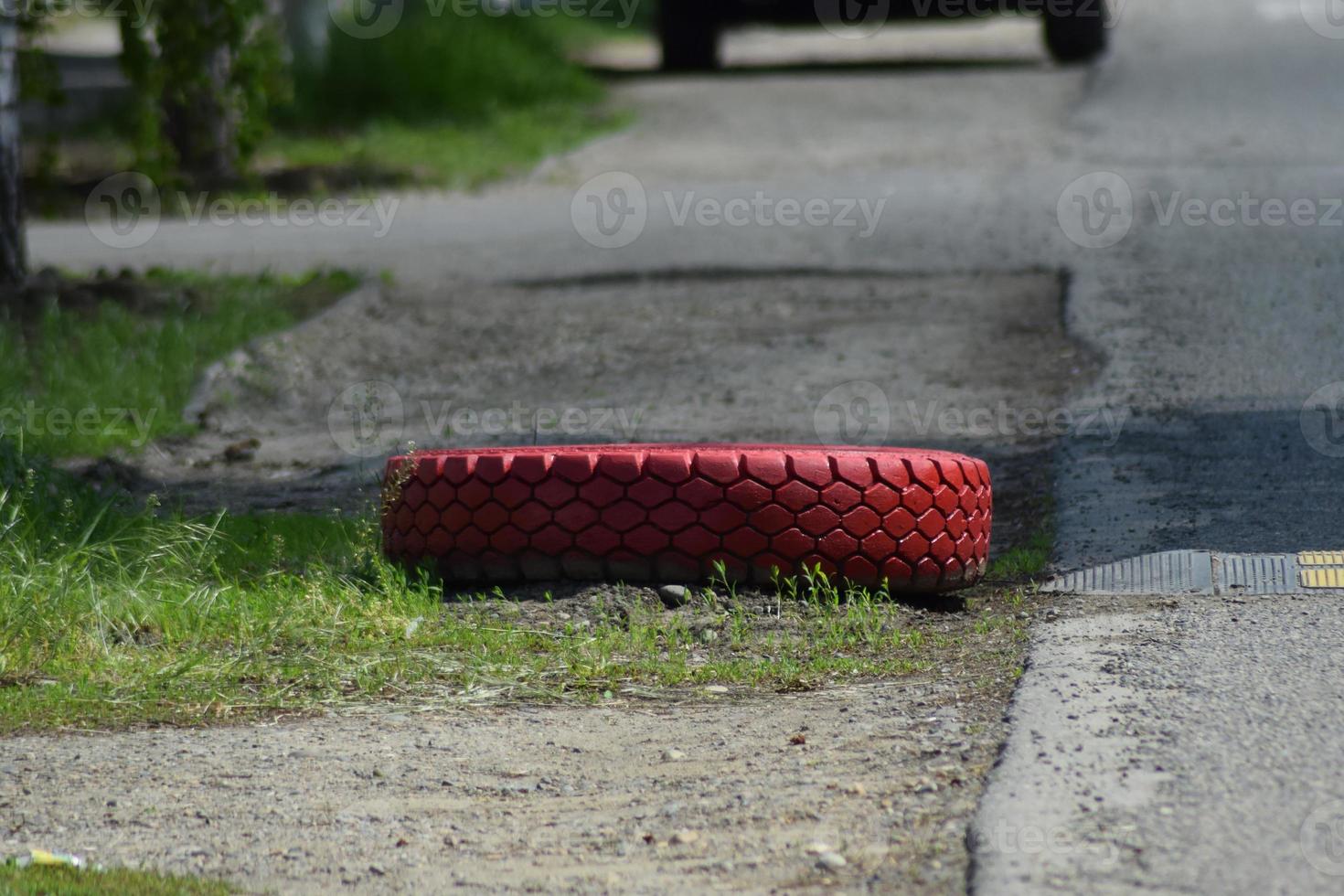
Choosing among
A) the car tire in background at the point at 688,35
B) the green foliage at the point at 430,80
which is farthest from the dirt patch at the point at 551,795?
the car tire in background at the point at 688,35

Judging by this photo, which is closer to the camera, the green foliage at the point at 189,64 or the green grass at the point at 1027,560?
the green grass at the point at 1027,560

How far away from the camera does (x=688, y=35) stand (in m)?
15.9

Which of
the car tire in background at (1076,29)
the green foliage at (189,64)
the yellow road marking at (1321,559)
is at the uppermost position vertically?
the car tire in background at (1076,29)

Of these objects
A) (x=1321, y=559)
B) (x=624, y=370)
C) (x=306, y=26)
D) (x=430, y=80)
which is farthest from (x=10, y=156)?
(x=306, y=26)

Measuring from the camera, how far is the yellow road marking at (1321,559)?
13.5ft

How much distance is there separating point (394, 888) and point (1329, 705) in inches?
69.0

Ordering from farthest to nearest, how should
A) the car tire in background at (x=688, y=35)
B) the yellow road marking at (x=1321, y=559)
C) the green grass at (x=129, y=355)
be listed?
the car tire in background at (x=688, y=35) → the green grass at (x=129, y=355) → the yellow road marking at (x=1321, y=559)

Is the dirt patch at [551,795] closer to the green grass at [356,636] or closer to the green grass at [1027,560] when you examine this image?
the green grass at [356,636]

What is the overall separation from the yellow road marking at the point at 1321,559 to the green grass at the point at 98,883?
278 centimetres

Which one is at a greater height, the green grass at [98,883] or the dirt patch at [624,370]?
the dirt patch at [624,370]

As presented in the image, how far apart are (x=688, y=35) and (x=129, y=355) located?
974 centimetres

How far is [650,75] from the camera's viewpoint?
1630cm

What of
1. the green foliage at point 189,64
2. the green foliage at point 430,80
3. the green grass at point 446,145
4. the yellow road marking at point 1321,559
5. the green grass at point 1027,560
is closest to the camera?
the yellow road marking at point 1321,559

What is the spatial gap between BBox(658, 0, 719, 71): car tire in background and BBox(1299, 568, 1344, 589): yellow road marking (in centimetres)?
1227
